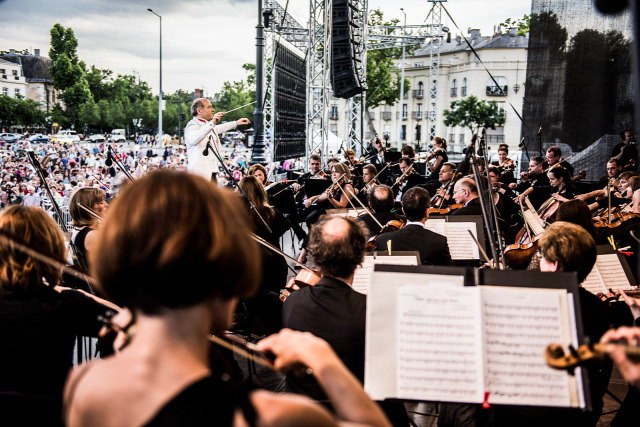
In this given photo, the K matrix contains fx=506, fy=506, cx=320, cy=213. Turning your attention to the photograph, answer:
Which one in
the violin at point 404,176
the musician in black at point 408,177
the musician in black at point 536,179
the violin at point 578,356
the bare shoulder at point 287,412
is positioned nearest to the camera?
the bare shoulder at point 287,412

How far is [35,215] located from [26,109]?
3006 cm

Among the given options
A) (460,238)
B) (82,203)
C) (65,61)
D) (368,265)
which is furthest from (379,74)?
(368,265)

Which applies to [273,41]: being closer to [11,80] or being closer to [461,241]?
[461,241]

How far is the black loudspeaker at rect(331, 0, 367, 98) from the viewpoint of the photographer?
9.96 metres

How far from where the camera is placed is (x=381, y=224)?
546 centimetres

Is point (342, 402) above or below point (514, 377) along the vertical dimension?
above

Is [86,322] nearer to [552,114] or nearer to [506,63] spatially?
[552,114]

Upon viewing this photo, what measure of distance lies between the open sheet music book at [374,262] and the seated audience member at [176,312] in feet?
6.57

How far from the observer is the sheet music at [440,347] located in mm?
1872

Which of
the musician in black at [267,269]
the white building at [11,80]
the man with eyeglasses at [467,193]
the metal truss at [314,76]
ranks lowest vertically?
the musician in black at [267,269]

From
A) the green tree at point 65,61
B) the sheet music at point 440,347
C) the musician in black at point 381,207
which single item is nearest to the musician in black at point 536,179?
the musician in black at point 381,207

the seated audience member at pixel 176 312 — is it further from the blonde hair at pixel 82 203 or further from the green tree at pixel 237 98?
the green tree at pixel 237 98

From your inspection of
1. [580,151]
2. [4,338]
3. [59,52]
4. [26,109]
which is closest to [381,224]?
[4,338]

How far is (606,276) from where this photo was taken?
10.6ft
